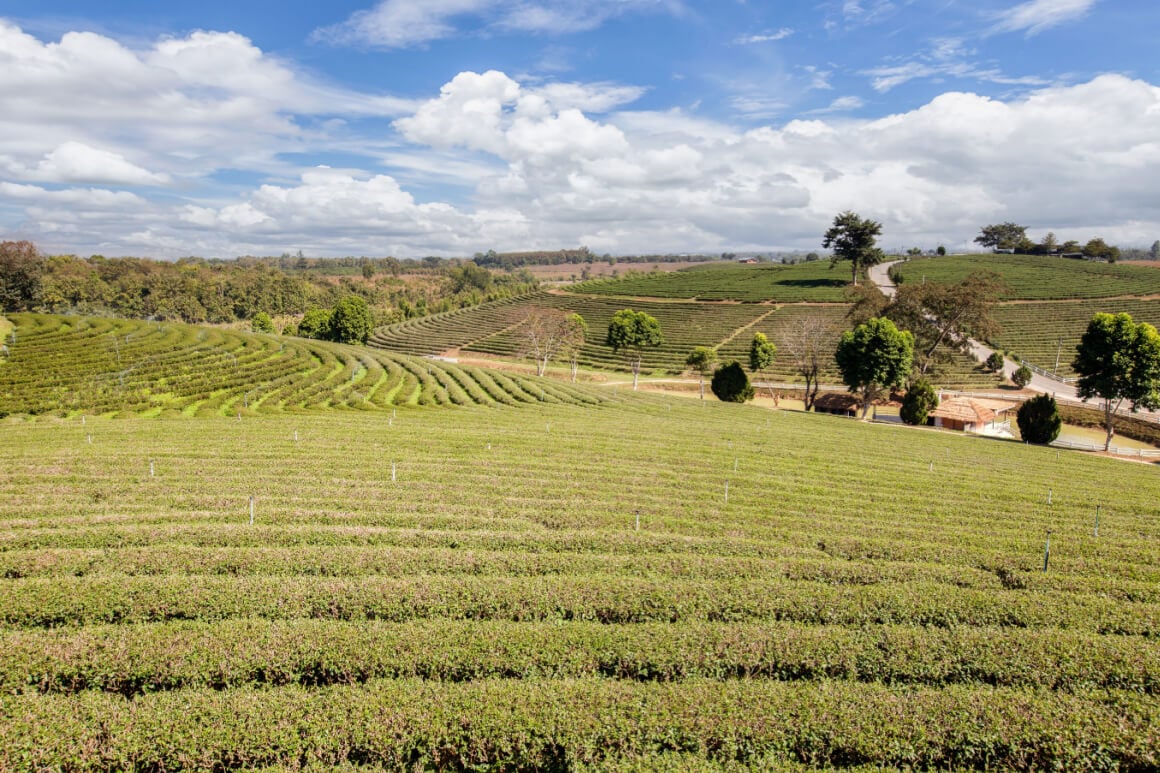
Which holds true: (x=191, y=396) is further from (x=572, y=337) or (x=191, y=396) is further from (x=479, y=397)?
(x=572, y=337)

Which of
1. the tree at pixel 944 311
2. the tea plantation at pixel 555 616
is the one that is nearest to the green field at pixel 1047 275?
the tree at pixel 944 311

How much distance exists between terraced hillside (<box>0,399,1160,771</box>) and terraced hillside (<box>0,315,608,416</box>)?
50.9ft

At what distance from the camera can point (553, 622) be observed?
9.97 m

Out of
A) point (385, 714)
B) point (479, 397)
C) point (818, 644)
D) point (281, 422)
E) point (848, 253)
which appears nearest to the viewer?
point (385, 714)

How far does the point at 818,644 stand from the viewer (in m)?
9.25

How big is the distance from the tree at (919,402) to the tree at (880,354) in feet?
4.07

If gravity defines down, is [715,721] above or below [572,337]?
below

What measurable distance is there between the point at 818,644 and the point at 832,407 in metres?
47.6

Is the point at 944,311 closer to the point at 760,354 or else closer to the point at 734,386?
the point at 760,354

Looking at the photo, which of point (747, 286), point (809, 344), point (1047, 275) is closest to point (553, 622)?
point (809, 344)

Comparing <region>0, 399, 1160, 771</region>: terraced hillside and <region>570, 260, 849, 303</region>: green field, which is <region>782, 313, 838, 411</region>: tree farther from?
<region>570, 260, 849, 303</region>: green field

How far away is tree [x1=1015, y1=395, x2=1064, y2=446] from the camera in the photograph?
36.0m

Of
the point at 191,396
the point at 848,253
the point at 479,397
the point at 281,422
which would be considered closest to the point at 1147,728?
the point at 281,422

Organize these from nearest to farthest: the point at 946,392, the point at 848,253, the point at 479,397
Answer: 1. the point at 479,397
2. the point at 946,392
3. the point at 848,253
